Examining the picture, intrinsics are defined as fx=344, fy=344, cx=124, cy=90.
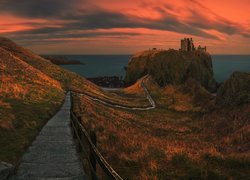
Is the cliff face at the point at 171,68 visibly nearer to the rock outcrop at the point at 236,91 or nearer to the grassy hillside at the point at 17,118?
the rock outcrop at the point at 236,91

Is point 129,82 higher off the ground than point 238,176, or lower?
lower

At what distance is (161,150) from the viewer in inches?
562

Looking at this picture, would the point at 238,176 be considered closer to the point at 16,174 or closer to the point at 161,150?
the point at 161,150

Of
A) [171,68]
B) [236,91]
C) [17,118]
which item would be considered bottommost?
[171,68]

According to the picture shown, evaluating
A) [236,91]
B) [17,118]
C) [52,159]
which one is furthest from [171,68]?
[52,159]

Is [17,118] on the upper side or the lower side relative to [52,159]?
lower

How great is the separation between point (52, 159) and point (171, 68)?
15993 cm

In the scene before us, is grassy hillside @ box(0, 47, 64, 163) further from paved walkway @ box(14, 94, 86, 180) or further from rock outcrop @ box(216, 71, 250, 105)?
rock outcrop @ box(216, 71, 250, 105)

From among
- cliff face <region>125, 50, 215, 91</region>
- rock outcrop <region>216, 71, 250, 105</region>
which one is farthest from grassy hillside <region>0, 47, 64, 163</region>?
cliff face <region>125, 50, 215, 91</region>

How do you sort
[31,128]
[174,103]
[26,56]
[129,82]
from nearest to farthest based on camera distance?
[31,128] → [174,103] → [26,56] → [129,82]

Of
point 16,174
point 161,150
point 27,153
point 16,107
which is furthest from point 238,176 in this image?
point 16,107

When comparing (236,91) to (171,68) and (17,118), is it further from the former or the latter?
(171,68)

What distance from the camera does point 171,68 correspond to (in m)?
170

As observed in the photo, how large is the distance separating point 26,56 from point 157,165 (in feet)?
248
